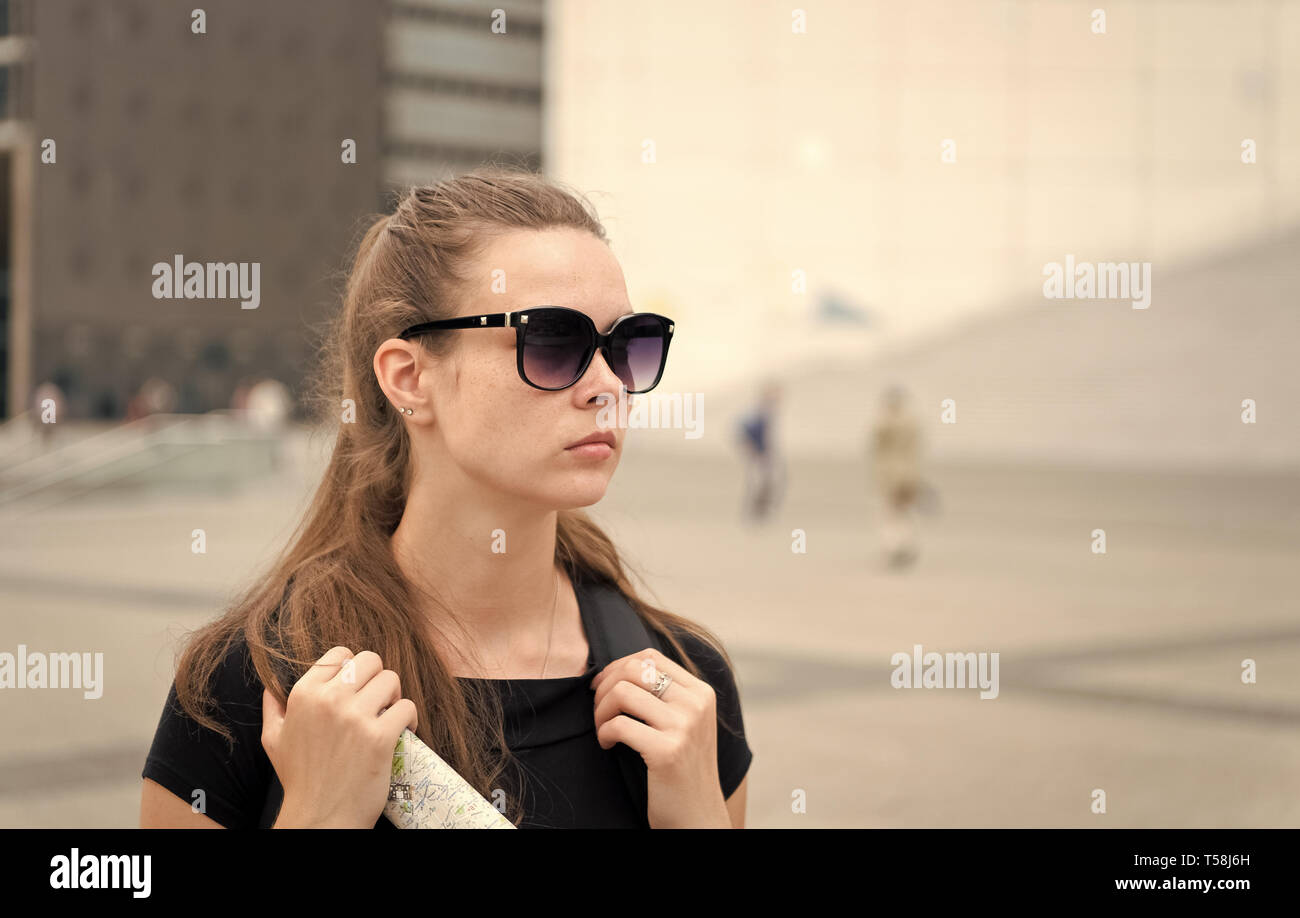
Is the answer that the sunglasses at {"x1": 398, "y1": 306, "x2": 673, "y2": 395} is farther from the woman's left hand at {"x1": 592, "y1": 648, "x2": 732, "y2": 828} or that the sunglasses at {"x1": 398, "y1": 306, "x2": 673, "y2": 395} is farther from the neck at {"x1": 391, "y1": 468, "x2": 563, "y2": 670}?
the woman's left hand at {"x1": 592, "y1": 648, "x2": 732, "y2": 828}

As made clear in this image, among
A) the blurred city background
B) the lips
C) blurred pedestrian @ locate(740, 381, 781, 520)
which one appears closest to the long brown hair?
the lips

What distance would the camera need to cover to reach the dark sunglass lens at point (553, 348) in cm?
183

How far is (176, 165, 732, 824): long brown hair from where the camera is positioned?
1829 mm

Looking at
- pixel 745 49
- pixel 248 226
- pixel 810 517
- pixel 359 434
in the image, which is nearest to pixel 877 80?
pixel 745 49

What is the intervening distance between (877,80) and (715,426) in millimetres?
10644

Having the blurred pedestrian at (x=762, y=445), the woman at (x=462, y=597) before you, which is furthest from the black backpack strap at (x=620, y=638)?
the blurred pedestrian at (x=762, y=445)

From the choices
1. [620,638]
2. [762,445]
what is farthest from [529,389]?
[762,445]

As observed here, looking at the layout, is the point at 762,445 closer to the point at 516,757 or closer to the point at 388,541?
the point at 388,541

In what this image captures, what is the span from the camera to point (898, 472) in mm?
14875

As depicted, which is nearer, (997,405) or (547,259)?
(547,259)

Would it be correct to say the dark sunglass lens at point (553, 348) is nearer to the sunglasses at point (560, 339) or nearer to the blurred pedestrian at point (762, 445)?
the sunglasses at point (560, 339)

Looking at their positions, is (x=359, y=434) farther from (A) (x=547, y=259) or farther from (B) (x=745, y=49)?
(B) (x=745, y=49)
